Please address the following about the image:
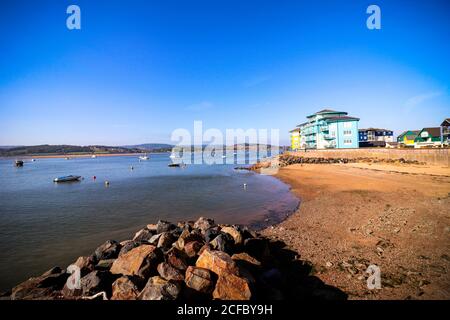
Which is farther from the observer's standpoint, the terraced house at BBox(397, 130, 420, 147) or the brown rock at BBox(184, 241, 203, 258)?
the terraced house at BBox(397, 130, 420, 147)

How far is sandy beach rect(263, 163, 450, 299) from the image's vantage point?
6941mm

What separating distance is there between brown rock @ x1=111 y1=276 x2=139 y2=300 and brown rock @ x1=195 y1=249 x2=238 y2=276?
72.2 inches

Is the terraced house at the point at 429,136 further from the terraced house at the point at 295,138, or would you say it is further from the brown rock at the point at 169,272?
the brown rock at the point at 169,272

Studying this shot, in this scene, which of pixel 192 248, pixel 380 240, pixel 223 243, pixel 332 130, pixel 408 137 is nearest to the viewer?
pixel 192 248

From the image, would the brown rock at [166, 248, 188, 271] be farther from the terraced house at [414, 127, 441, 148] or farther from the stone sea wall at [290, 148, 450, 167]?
the terraced house at [414, 127, 441, 148]

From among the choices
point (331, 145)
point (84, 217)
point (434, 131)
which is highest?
point (434, 131)

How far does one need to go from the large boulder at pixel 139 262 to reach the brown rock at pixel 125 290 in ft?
1.72

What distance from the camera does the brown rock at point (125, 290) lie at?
5.57 m

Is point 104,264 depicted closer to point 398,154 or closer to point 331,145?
point 398,154

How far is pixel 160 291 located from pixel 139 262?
5.77ft

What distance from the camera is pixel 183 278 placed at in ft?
20.1

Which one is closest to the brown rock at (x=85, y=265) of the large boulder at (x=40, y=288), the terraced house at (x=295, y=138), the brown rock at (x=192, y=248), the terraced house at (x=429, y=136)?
the large boulder at (x=40, y=288)

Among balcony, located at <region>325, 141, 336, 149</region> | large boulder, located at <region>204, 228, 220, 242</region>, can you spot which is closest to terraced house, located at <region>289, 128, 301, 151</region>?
balcony, located at <region>325, 141, 336, 149</region>

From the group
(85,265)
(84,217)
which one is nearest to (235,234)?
(85,265)
